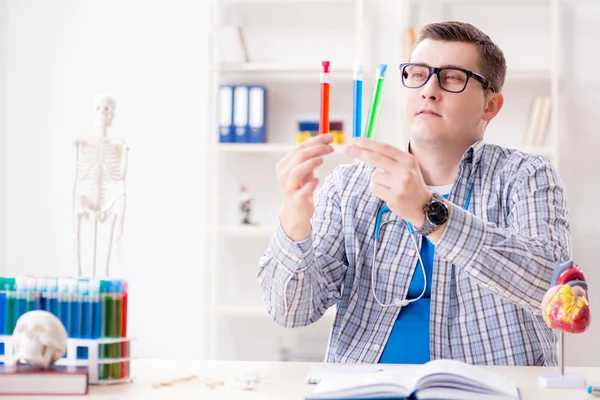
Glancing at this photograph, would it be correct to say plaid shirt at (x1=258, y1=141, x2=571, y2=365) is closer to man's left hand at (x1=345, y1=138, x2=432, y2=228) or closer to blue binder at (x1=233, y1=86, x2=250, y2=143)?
man's left hand at (x1=345, y1=138, x2=432, y2=228)

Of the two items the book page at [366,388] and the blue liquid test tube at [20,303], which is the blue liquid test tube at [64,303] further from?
the book page at [366,388]

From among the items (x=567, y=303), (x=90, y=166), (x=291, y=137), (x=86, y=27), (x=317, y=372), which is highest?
(x=86, y=27)

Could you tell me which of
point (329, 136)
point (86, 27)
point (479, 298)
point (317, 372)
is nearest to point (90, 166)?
point (329, 136)

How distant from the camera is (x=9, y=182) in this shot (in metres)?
4.26

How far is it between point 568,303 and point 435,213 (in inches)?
11.9

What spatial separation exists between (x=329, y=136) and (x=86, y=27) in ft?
9.87

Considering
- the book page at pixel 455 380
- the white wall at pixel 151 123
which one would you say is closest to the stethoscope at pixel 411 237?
the book page at pixel 455 380

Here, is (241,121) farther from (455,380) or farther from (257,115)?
(455,380)

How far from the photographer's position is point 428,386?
1.29 meters

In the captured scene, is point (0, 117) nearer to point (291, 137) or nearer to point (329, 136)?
point (291, 137)

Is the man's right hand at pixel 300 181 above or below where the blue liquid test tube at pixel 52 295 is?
above

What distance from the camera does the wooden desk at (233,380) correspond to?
1.36 meters

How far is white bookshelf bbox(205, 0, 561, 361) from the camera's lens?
3.88 meters

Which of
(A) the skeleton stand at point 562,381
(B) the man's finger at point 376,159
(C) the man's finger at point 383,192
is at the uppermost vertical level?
(B) the man's finger at point 376,159
